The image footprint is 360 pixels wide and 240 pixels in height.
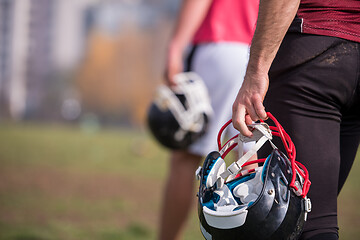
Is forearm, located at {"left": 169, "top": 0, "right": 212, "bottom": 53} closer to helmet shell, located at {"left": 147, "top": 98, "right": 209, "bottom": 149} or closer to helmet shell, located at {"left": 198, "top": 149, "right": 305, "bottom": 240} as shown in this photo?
helmet shell, located at {"left": 147, "top": 98, "right": 209, "bottom": 149}

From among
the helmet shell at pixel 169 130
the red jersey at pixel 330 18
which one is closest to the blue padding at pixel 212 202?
the red jersey at pixel 330 18

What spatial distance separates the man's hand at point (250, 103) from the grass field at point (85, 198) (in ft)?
6.96

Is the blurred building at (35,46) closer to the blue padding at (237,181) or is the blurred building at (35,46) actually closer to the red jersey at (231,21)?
the red jersey at (231,21)

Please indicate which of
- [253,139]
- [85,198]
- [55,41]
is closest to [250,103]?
[253,139]

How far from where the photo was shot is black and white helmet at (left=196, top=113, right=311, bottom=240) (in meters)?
1.28

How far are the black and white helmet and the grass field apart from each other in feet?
6.87

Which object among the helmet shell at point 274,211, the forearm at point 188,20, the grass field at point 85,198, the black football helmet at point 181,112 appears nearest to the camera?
the helmet shell at point 274,211

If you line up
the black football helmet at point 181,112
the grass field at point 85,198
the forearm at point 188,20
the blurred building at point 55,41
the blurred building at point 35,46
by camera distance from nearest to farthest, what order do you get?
the forearm at point 188,20, the black football helmet at point 181,112, the grass field at point 85,198, the blurred building at point 55,41, the blurred building at point 35,46

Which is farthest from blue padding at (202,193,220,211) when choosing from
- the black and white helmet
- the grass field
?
the grass field

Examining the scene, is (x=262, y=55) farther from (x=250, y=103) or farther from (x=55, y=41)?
(x=55, y=41)

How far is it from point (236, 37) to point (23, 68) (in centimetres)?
6028

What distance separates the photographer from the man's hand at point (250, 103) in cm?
139

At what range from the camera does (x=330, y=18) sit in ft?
4.80

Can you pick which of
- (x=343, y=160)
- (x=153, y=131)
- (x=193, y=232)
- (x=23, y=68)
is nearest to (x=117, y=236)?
(x=193, y=232)
